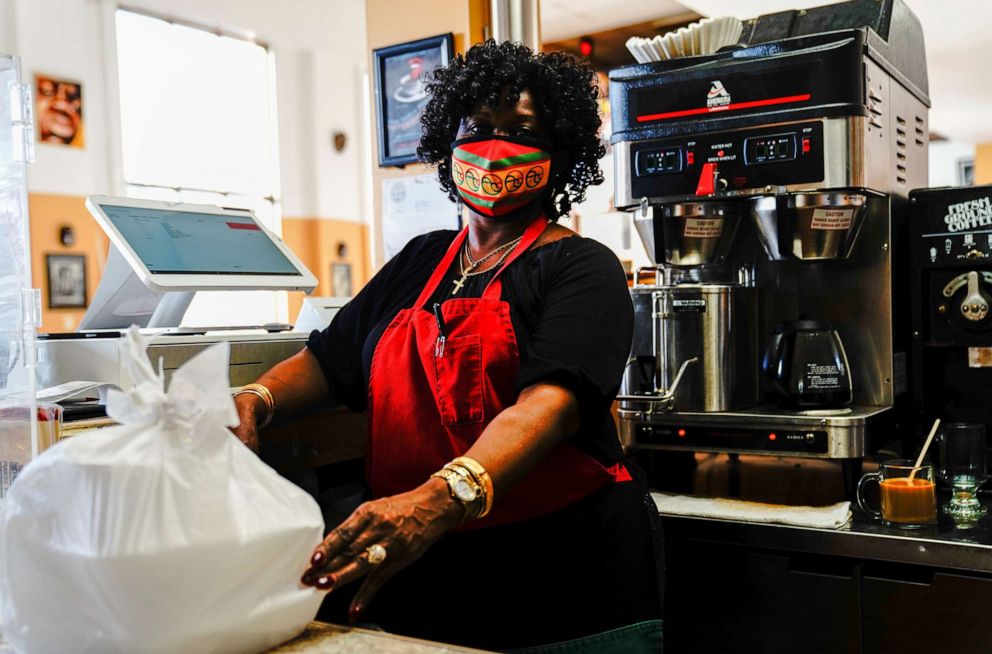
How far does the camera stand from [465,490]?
120cm

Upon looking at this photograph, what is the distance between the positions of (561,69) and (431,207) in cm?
113

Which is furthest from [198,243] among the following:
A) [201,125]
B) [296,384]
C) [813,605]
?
[201,125]

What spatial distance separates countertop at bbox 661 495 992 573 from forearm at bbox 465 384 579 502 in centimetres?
70

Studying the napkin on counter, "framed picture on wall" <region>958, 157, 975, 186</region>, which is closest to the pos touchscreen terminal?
the napkin on counter

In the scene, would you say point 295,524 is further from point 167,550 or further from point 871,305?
point 871,305

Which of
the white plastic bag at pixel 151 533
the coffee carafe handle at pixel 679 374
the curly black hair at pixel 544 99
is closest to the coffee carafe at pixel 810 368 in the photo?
the coffee carafe handle at pixel 679 374

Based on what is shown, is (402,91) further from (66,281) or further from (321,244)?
(321,244)

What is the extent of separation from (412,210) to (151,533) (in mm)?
2057

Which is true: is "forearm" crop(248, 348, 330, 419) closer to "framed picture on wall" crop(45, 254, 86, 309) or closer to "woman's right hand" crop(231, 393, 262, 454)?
"woman's right hand" crop(231, 393, 262, 454)

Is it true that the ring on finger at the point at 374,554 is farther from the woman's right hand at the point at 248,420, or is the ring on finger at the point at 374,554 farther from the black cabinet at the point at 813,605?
the black cabinet at the point at 813,605

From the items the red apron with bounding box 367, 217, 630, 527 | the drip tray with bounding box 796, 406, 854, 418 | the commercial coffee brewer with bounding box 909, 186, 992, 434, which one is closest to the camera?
the red apron with bounding box 367, 217, 630, 527

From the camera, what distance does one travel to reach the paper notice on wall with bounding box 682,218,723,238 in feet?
7.11

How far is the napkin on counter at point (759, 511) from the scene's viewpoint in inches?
76.0

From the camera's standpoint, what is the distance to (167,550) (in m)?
0.87
